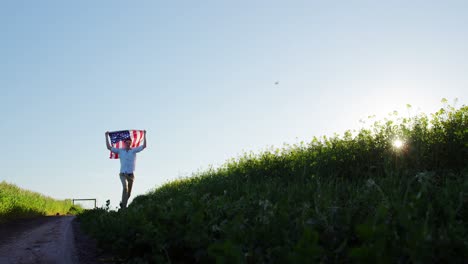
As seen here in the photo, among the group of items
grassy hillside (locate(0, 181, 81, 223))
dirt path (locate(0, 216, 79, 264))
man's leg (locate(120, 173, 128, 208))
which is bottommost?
dirt path (locate(0, 216, 79, 264))

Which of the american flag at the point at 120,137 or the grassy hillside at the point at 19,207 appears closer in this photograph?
the grassy hillside at the point at 19,207

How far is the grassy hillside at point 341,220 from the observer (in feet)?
9.82

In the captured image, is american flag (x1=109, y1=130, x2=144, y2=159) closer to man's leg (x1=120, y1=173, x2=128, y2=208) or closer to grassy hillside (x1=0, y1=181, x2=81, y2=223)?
grassy hillside (x1=0, y1=181, x2=81, y2=223)

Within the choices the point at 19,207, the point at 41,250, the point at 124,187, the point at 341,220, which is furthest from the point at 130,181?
the point at 341,220

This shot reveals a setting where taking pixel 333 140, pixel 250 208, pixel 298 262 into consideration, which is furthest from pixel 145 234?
pixel 333 140

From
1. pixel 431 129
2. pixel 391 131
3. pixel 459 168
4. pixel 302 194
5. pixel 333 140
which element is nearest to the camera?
pixel 302 194

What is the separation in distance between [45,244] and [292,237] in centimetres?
558

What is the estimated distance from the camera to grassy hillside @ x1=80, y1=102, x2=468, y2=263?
9.82 feet

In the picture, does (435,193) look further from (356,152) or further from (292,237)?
(356,152)

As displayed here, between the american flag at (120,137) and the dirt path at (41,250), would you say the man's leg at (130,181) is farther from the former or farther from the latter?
the dirt path at (41,250)

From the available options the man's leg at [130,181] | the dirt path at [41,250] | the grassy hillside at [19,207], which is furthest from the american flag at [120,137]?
the dirt path at [41,250]

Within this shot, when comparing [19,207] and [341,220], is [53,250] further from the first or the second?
[19,207]

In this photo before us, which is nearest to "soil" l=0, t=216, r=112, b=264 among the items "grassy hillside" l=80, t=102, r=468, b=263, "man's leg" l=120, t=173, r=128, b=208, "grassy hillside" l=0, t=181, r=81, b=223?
"grassy hillside" l=80, t=102, r=468, b=263

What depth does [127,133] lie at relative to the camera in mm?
18844
